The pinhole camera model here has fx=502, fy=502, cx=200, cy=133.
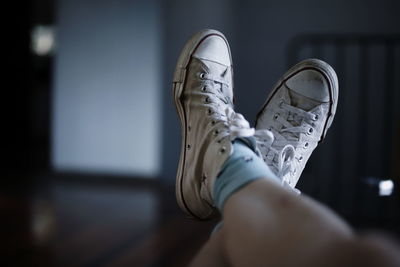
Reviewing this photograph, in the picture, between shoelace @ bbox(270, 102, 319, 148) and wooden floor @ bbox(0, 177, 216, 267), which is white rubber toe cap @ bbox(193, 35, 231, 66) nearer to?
shoelace @ bbox(270, 102, 319, 148)

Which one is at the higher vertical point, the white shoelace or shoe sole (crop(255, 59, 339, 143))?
shoe sole (crop(255, 59, 339, 143))

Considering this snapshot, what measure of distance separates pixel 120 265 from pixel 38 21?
15.8 feet

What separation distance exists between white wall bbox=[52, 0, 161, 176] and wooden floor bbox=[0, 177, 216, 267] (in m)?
0.28

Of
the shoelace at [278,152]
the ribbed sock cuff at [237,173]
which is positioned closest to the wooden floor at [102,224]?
the shoelace at [278,152]

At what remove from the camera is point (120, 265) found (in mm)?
2092

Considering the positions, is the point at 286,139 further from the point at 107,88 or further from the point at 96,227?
the point at 107,88

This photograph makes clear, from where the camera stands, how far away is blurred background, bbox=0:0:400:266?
2.93 m

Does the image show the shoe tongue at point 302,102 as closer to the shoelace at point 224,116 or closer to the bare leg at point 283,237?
the shoelace at point 224,116

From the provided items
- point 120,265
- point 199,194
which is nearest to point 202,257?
point 199,194

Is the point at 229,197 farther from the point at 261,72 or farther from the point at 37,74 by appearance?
the point at 37,74

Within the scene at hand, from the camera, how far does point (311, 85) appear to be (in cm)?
105

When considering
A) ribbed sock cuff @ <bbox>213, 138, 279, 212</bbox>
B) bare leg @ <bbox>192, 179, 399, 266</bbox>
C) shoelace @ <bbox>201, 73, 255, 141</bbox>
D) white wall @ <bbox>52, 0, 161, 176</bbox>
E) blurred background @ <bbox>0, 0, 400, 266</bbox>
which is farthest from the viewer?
white wall @ <bbox>52, 0, 161, 176</bbox>

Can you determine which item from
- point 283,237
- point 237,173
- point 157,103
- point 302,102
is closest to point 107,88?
point 157,103

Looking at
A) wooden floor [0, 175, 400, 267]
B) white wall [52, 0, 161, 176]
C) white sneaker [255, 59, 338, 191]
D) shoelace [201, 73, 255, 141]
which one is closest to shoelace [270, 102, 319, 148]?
white sneaker [255, 59, 338, 191]
